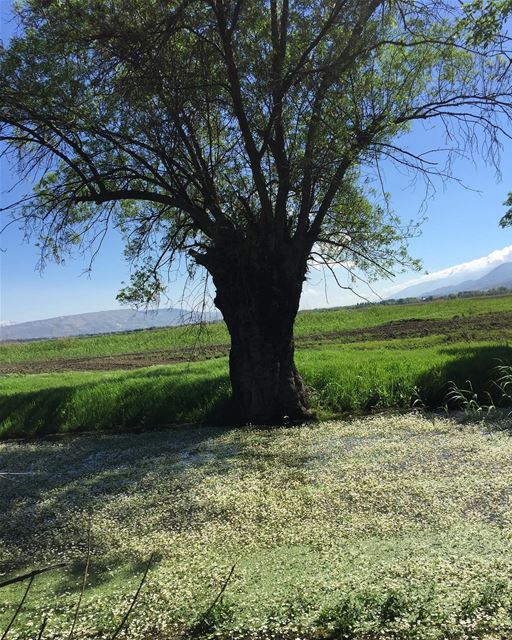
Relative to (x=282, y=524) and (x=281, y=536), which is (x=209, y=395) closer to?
(x=282, y=524)

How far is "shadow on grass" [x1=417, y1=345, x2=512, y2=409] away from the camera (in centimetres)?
1098

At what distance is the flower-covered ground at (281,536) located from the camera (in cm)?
371

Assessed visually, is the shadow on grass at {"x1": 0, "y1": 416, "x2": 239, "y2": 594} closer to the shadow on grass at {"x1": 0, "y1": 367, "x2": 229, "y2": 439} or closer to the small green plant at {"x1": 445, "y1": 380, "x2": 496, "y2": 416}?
the shadow on grass at {"x1": 0, "y1": 367, "x2": 229, "y2": 439}

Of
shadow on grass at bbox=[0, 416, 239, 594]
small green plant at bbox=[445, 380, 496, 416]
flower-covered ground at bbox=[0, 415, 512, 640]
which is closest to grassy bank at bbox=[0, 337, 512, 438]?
small green plant at bbox=[445, 380, 496, 416]

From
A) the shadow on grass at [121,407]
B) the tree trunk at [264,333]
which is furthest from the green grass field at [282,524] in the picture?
the tree trunk at [264,333]

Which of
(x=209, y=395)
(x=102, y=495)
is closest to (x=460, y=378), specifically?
(x=209, y=395)

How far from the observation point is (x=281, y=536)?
5102mm

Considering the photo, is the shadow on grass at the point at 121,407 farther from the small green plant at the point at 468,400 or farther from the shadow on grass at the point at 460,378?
the small green plant at the point at 468,400

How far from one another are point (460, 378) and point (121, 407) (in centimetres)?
761

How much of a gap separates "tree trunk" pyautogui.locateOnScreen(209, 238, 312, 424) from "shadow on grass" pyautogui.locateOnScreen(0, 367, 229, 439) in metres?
1.23

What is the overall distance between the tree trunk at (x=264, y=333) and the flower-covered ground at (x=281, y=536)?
64.9 inches

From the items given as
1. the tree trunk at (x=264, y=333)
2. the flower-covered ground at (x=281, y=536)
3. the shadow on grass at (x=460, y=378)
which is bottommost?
the flower-covered ground at (x=281, y=536)

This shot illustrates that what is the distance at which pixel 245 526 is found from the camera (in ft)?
17.8

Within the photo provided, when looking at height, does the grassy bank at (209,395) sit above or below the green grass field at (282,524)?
above
